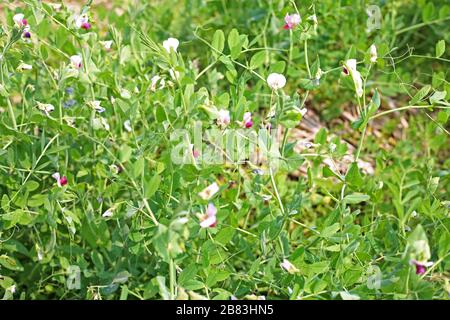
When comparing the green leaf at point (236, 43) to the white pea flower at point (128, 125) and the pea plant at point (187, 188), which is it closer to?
the pea plant at point (187, 188)

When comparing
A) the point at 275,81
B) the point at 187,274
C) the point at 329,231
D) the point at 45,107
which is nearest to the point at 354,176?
the point at 329,231

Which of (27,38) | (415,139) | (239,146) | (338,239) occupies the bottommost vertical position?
(415,139)

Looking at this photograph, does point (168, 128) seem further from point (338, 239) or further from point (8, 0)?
point (8, 0)

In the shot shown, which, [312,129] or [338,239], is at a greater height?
[338,239]

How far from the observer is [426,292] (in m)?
1.10

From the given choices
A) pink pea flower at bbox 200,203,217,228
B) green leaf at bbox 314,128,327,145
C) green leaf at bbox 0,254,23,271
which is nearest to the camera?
pink pea flower at bbox 200,203,217,228

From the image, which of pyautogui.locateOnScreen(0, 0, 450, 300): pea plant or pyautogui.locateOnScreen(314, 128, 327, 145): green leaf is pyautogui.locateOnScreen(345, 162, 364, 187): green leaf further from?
pyautogui.locateOnScreen(314, 128, 327, 145): green leaf

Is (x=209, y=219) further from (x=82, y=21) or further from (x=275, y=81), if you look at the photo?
(x=82, y=21)

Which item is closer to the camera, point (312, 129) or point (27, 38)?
point (27, 38)

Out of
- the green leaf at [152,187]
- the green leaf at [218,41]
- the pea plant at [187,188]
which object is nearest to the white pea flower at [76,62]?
the pea plant at [187,188]

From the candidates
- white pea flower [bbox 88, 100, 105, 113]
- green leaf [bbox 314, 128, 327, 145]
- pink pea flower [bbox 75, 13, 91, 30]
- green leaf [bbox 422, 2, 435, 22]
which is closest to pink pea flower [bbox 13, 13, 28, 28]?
pink pea flower [bbox 75, 13, 91, 30]

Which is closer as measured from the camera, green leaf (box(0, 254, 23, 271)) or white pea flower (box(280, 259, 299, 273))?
white pea flower (box(280, 259, 299, 273))

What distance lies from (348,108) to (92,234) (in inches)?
51.7
